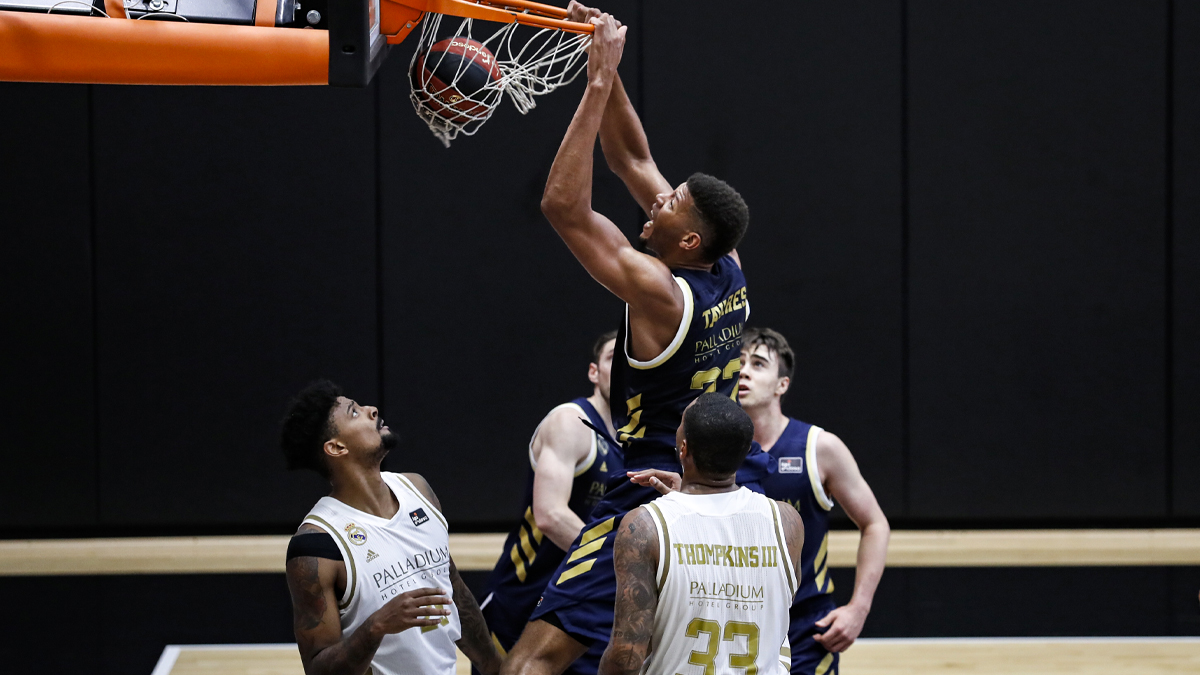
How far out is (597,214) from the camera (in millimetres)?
2639

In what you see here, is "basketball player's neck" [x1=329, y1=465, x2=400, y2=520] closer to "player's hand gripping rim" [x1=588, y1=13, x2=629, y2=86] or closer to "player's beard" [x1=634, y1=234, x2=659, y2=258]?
"player's beard" [x1=634, y1=234, x2=659, y2=258]

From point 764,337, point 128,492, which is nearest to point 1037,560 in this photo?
point 764,337

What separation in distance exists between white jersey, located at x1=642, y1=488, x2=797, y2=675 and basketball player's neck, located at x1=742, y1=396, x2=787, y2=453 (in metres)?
1.18

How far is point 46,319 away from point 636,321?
480cm

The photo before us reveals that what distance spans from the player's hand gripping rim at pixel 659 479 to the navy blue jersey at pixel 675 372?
15 centimetres

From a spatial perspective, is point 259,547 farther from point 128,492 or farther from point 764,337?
point 764,337

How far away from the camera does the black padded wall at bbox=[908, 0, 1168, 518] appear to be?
645 centimetres

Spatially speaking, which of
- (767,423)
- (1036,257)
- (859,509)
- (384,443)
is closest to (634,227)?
(1036,257)

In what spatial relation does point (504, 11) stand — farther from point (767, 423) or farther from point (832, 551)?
point (832, 551)

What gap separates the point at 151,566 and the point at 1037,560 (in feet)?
15.6

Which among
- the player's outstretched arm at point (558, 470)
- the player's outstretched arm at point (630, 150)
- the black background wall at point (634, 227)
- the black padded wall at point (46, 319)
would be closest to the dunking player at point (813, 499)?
the player's outstretched arm at point (558, 470)

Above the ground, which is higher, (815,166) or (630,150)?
(815,166)

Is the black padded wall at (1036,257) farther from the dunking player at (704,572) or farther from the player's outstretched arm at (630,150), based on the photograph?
the dunking player at (704,572)

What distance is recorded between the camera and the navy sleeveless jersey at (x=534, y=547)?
3408 mm
